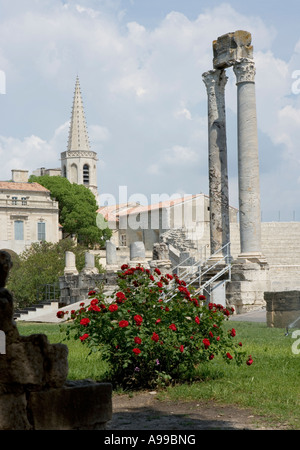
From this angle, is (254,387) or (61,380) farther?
(254,387)

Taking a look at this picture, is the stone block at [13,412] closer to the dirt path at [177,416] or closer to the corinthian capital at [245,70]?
the dirt path at [177,416]

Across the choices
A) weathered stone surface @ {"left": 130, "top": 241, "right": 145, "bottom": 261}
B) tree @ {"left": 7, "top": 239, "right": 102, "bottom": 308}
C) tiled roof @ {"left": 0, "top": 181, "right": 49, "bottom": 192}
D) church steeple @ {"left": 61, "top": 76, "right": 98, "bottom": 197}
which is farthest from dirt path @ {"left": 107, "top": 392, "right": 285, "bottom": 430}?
church steeple @ {"left": 61, "top": 76, "right": 98, "bottom": 197}

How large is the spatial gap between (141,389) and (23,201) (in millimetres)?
50285

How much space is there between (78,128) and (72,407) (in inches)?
3461

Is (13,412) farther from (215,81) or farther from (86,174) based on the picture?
(86,174)

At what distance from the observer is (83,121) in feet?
294

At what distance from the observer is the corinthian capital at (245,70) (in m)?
22.6

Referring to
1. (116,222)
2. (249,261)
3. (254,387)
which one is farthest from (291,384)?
(116,222)

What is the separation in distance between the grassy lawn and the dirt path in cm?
20

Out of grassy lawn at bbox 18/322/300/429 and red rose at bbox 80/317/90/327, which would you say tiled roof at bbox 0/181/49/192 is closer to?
grassy lawn at bbox 18/322/300/429

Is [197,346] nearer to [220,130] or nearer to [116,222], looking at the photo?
[220,130]

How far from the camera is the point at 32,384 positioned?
4324 mm

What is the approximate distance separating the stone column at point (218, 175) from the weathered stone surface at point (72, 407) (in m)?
18.8

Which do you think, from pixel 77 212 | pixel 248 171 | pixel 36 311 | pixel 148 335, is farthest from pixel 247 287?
pixel 77 212
